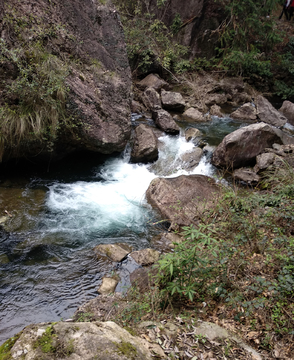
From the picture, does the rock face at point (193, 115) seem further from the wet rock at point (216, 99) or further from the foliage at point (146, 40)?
the foliage at point (146, 40)

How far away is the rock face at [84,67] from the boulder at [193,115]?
3533 mm

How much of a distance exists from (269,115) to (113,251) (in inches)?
321

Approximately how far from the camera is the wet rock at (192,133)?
8.12m

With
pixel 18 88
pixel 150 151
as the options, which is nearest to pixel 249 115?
pixel 150 151

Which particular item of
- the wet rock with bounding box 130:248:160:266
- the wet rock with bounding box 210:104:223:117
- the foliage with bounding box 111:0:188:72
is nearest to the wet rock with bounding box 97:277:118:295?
the wet rock with bounding box 130:248:160:266

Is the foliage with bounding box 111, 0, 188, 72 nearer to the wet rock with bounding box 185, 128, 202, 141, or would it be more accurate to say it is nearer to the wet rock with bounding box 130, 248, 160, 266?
the wet rock with bounding box 185, 128, 202, 141

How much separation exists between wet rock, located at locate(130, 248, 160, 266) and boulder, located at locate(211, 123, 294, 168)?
3.42 m

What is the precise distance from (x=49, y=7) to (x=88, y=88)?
1.85m

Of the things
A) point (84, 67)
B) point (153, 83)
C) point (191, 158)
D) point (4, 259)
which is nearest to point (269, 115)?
point (191, 158)

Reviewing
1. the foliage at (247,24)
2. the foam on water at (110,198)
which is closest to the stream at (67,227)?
the foam on water at (110,198)

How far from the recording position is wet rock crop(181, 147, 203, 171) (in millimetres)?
7180

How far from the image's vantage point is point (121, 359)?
1541 mm

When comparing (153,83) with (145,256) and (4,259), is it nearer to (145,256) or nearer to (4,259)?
(145,256)

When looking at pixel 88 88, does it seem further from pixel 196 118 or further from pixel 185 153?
pixel 196 118
